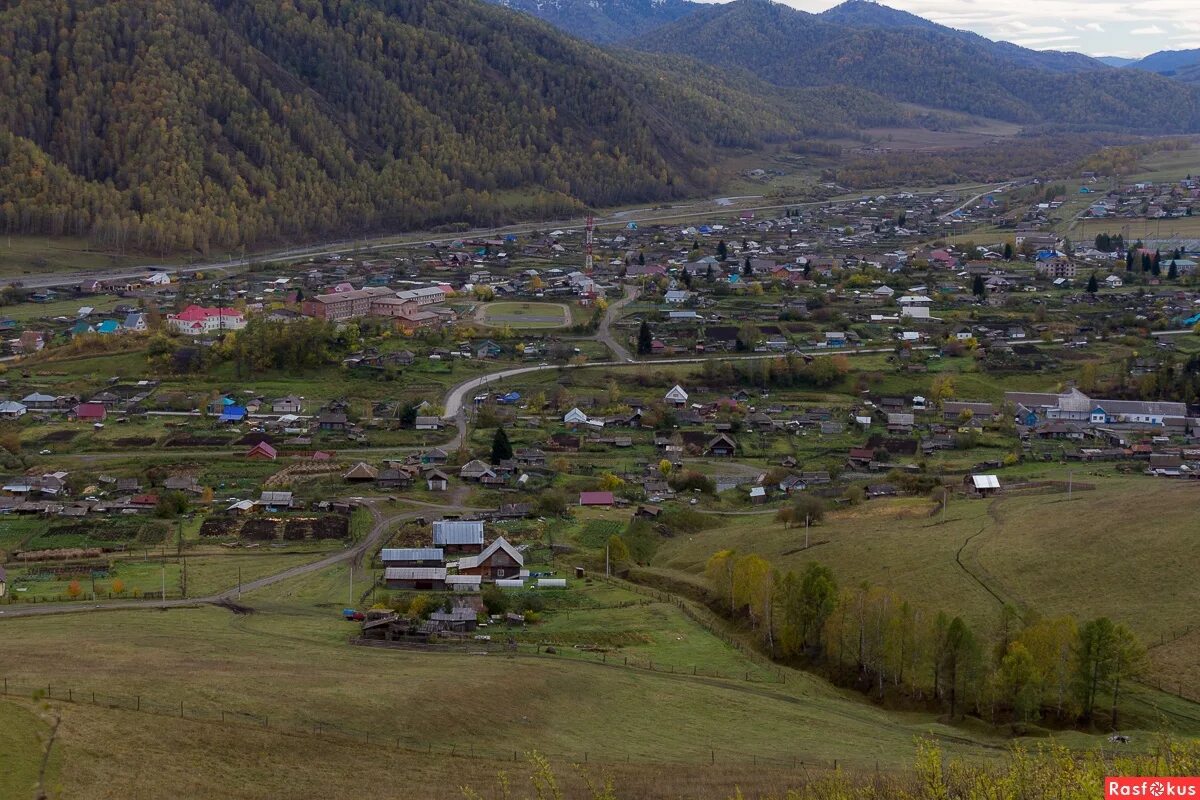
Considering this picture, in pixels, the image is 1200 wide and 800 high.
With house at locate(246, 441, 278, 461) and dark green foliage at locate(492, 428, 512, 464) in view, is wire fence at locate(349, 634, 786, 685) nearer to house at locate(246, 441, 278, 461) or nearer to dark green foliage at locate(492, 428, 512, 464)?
dark green foliage at locate(492, 428, 512, 464)

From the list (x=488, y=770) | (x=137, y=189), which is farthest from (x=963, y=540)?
(x=137, y=189)

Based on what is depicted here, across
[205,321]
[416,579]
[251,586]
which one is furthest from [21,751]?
[205,321]

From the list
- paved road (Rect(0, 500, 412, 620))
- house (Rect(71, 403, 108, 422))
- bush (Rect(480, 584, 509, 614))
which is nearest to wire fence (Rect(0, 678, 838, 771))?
paved road (Rect(0, 500, 412, 620))

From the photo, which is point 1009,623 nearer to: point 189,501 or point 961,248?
point 189,501

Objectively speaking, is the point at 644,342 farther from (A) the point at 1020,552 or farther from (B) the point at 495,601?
(B) the point at 495,601

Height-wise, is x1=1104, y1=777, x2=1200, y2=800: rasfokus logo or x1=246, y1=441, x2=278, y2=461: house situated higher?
x1=1104, y1=777, x2=1200, y2=800: rasfokus logo

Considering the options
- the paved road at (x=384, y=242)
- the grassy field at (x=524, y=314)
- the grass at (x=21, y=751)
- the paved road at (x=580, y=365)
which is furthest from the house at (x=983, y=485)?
the paved road at (x=384, y=242)
